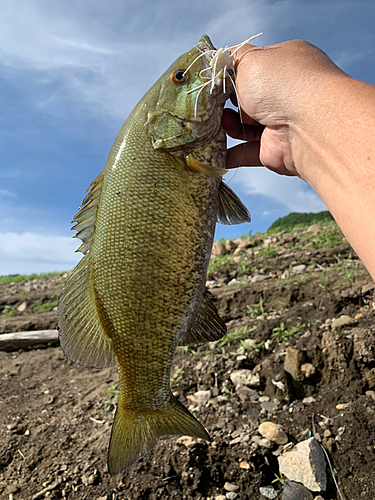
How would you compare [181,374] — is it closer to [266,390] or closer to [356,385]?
[266,390]

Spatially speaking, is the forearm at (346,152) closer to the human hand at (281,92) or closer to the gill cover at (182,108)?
the human hand at (281,92)

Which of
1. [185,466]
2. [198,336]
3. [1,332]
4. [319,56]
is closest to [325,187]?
[319,56]

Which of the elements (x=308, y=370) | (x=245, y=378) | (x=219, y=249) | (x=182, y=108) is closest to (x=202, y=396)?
(x=245, y=378)

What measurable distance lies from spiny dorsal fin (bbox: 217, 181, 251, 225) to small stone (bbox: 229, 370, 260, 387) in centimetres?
231

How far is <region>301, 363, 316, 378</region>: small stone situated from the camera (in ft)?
13.0

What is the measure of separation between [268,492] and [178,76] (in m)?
3.10

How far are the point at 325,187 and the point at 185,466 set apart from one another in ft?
8.65

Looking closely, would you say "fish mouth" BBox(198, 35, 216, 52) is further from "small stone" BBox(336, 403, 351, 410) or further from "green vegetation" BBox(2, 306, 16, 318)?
"green vegetation" BBox(2, 306, 16, 318)

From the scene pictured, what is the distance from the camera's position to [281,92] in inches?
82.4

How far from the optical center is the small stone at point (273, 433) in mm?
3428

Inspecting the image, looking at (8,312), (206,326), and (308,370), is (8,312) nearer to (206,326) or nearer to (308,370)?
(308,370)

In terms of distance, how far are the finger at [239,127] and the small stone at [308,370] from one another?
92.9 inches

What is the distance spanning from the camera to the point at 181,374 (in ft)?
14.8

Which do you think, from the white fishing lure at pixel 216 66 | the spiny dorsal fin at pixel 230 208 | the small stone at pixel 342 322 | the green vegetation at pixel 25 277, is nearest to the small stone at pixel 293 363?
the small stone at pixel 342 322
